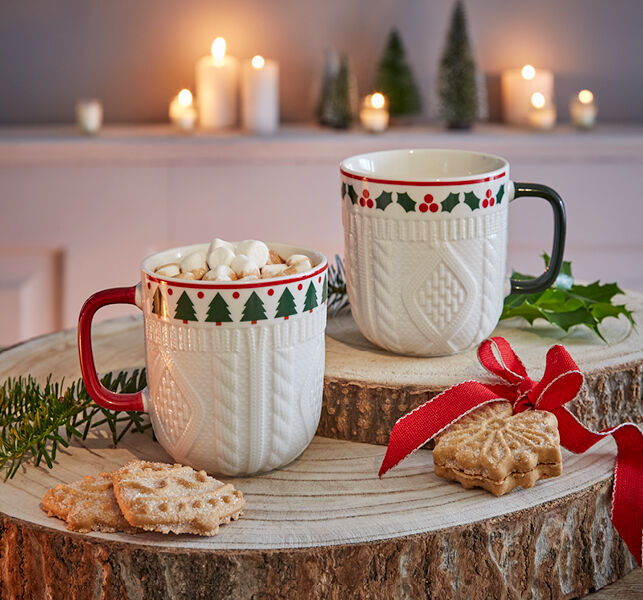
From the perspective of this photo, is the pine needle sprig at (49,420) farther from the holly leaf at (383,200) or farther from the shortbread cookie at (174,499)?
the holly leaf at (383,200)

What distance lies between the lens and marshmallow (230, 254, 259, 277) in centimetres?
65

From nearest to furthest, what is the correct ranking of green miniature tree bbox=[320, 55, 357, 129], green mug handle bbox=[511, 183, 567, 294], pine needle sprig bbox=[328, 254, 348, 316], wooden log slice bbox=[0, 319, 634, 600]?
wooden log slice bbox=[0, 319, 634, 600], green mug handle bbox=[511, 183, 567, 294], pine needle sprig bbox=[328, 254, 348, 316], green miniature tree bbox=[320, 55, 357, 129]

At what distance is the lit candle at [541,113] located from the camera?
1889 millimetres

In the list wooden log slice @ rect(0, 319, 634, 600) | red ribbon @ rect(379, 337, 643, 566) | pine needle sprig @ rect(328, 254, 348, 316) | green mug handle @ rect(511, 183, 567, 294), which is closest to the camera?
wooden log slice @ rect(0, 319, 634, 600)

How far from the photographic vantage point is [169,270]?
26.0 inches

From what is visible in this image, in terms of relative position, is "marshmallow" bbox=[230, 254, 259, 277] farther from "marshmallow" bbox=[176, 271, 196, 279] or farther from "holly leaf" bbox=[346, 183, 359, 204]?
"holly leaf" bbox=[346, 183, 359, 204]

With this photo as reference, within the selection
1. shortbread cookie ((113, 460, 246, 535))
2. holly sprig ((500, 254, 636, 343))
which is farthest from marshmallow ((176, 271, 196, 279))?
holly sprig ((500, 254, 636, 343))

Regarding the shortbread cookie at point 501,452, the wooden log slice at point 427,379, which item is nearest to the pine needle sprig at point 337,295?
A: the wooden log slice at point 427,379

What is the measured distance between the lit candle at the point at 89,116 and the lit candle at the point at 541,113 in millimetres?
904

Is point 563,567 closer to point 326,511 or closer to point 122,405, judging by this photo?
point 326,511

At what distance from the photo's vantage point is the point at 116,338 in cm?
99

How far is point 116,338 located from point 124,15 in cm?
117

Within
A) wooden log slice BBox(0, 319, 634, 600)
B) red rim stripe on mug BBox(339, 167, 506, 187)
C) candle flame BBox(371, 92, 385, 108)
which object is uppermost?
candle flame BBox(371, 92, 385, 108)

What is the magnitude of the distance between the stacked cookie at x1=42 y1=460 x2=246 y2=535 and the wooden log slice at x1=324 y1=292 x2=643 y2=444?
0.54ft
